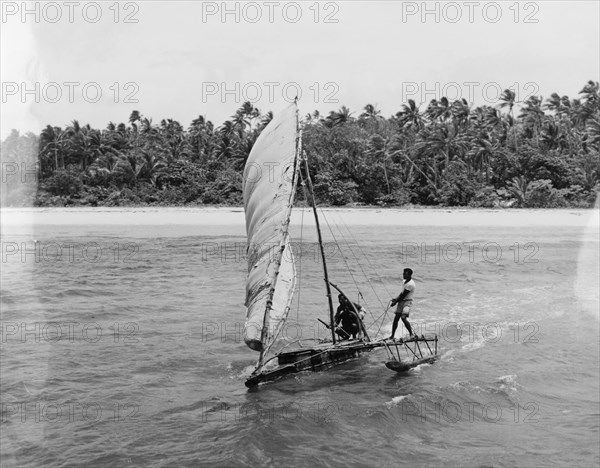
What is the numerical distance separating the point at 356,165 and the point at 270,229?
4012 cm

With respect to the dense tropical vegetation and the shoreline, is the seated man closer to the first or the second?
the shoreline

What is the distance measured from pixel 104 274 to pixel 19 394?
53.9 ft

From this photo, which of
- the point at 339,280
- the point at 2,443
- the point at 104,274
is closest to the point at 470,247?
the point at 339,280

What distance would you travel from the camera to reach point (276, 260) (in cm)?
1245

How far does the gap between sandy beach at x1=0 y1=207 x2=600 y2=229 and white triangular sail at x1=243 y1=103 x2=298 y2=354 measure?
30007 mm

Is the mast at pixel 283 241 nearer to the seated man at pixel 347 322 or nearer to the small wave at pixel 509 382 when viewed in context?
the seated man at pixel 347 322

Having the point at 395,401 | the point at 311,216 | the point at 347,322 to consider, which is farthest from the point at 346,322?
the point at 311,216

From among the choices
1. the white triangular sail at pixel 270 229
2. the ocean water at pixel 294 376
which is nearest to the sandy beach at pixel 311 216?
the ocean water at pixel 294 376

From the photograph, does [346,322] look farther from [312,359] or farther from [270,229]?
[270,229]

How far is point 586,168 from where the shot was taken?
1998 inches

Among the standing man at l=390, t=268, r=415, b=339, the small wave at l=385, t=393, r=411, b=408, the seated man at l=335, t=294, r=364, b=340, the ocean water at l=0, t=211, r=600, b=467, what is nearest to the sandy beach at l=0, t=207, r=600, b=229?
the ocean water at l=0, t=211, r=600, b=467

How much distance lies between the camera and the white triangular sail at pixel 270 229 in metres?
12.4

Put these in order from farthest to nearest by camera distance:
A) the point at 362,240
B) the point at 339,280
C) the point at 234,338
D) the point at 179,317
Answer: the point at 362,240, the point at 339,280, the point at 179,317, the point at 234,338

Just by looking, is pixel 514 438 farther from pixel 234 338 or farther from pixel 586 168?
pixel 586 168
